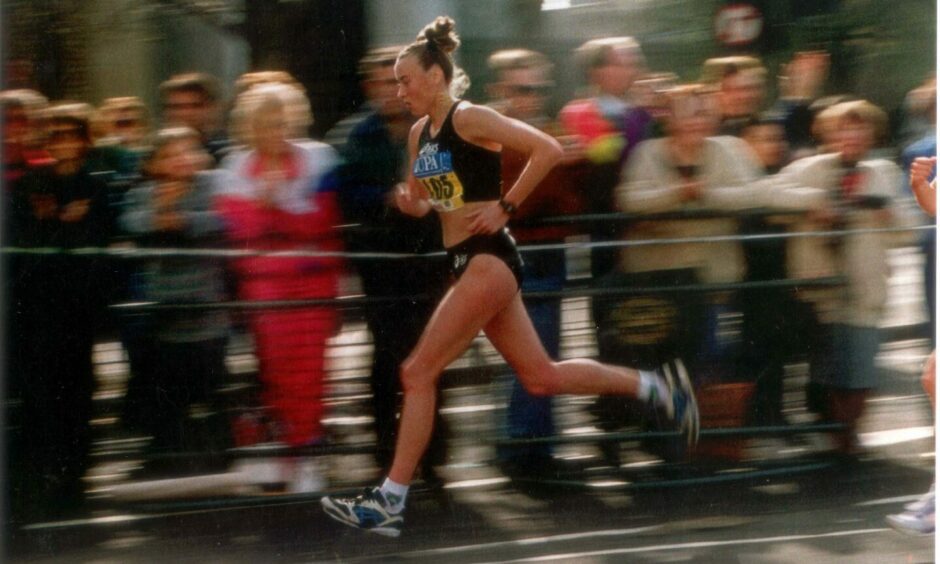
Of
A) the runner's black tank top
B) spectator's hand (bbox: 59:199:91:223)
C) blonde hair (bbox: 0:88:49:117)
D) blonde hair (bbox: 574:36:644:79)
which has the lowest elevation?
spectator's hand (bbox: 59:199:91:223)

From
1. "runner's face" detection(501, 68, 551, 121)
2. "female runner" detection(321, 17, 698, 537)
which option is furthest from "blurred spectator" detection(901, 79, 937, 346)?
"female runner" detection(321, 17, 698, 537)

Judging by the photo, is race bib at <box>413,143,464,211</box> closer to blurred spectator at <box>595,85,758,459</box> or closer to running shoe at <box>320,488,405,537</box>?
blurred spectator at <box>595,85,758,459</box>

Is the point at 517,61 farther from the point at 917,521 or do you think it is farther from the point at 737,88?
the point at 917,521

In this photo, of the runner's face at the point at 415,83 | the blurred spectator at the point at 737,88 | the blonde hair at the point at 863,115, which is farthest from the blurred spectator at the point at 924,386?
the runner's face at the point at 415,83

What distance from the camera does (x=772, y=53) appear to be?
714cm

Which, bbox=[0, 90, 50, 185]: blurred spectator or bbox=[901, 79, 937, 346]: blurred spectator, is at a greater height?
bbox=[0, 90, 50, 185]: blurred spectator

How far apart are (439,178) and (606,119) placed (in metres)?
1.08

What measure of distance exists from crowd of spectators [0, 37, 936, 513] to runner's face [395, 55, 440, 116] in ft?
1.72

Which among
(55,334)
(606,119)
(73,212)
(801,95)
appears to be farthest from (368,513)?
(801,95)

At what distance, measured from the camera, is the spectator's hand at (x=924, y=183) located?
219 inches

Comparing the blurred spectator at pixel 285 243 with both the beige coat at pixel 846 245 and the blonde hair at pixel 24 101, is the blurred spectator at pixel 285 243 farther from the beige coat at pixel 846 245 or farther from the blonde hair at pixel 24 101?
the beige coat at pixel 846 245

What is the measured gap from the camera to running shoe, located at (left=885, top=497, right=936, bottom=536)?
5.46 metres

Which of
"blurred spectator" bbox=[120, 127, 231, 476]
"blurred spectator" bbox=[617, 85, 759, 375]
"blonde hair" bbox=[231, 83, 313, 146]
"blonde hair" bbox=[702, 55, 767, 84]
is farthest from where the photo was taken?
"blonde hair" bbox=[702, 55, 767, 84]

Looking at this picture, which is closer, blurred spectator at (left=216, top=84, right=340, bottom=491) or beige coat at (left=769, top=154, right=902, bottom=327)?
blurred spectator at (left=216, top=84, right=340, bottom=491)
